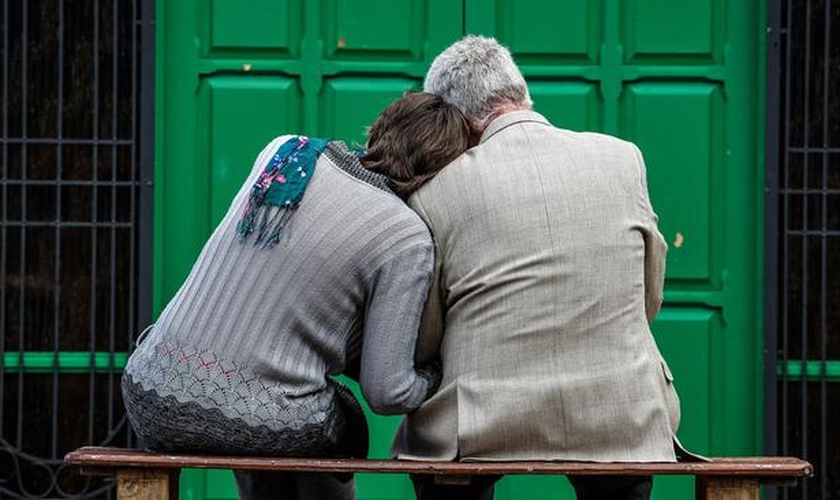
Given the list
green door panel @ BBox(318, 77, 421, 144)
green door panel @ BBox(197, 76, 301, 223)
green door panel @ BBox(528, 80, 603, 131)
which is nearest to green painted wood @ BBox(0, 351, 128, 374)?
green door panel @ BBox(197, 76, 301, 223)

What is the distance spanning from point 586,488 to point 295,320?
838 millimetres

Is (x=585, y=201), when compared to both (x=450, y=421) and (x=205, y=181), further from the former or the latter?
(x=205, y=181)

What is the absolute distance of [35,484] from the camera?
6.09m

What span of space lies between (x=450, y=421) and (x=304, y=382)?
35cm

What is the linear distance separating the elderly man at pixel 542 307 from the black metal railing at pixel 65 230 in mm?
2291

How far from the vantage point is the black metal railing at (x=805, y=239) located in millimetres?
6078

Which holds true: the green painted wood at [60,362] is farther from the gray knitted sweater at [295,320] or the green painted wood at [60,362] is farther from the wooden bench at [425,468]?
the gray knitted sweater at [295,320]

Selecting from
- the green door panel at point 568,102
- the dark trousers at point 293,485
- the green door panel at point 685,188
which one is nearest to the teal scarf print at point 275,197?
the dark trousers at point 293,485

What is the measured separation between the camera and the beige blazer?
13.0 ft

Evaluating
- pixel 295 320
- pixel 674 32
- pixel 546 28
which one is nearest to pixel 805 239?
pixel 674 32

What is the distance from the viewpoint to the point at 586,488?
4.20 metres

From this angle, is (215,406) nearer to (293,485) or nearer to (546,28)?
(293,485)

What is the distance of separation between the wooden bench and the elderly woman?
68 millimetres

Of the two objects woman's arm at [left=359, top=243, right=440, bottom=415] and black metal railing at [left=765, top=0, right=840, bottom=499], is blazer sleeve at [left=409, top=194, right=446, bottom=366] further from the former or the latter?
black metal railing at [left=765, top=0, right=840, bottom=499]
